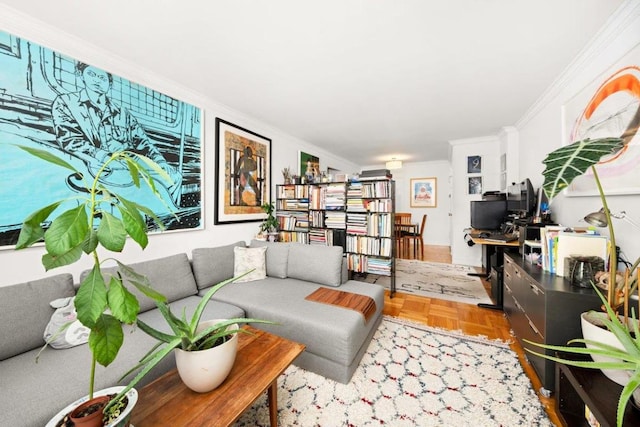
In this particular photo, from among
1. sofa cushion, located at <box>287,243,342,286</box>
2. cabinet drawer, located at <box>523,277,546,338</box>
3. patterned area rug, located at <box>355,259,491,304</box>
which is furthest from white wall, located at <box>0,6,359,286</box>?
cabinet drawer, located at <box>523,277,546,338</box>

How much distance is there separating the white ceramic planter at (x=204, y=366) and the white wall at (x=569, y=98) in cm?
241

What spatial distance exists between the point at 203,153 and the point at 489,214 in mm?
3720

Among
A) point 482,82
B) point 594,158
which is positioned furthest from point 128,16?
point 482,82

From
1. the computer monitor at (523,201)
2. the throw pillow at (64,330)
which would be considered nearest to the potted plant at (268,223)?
the throw pillow at (64,330)

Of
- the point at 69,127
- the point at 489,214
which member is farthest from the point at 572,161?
the point at 69,127

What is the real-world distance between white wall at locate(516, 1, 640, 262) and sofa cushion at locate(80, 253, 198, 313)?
10.5 ft

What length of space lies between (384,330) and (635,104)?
2.31m

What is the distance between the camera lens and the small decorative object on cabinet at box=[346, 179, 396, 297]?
9.91ft

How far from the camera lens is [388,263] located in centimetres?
306

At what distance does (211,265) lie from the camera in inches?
91.7

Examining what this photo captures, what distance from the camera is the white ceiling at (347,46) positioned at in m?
1.46

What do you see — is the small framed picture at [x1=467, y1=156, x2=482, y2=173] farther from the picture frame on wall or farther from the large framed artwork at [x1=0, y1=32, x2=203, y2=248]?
the large framed artwork at [x1=0, y1=32, x2=203, y2=248]

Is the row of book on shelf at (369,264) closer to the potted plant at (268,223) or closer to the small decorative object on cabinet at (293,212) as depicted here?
the small decorative object on cabinet at (293,212)

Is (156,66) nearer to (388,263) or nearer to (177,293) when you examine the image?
(177,293)
